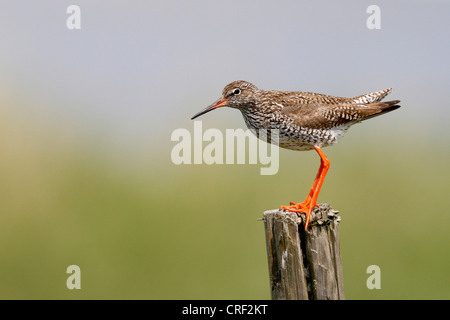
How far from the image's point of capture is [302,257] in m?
4.63

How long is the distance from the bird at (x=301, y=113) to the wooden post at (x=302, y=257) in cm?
133

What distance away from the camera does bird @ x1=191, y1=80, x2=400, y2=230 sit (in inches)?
247

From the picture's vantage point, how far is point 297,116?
627 centimetres

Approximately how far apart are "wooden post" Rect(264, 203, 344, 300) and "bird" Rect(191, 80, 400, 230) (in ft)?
4.36

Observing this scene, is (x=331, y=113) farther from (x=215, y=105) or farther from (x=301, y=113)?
(x=215, y=105)

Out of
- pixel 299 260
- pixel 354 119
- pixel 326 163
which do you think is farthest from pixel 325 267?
pixel 354 119

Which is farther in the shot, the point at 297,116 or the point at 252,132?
the point at 252,132

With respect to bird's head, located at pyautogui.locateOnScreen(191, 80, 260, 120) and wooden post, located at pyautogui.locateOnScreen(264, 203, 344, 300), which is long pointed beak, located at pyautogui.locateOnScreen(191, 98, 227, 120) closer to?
bird's head, located at pyautogui.locateOnScreen(191, 80, 260, 120)

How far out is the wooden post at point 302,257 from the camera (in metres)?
4.57

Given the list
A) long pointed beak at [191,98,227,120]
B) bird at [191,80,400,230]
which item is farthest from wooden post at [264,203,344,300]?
long pointed beak at [191,98,227,120]

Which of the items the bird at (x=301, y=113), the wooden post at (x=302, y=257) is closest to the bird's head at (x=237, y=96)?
the bird at (x=301, y=113)

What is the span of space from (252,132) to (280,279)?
2.54 metres

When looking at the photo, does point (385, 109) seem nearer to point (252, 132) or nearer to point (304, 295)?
point (252, 132)

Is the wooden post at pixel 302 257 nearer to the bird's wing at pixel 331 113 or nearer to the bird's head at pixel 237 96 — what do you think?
the bird's wing at pixel 331 113
